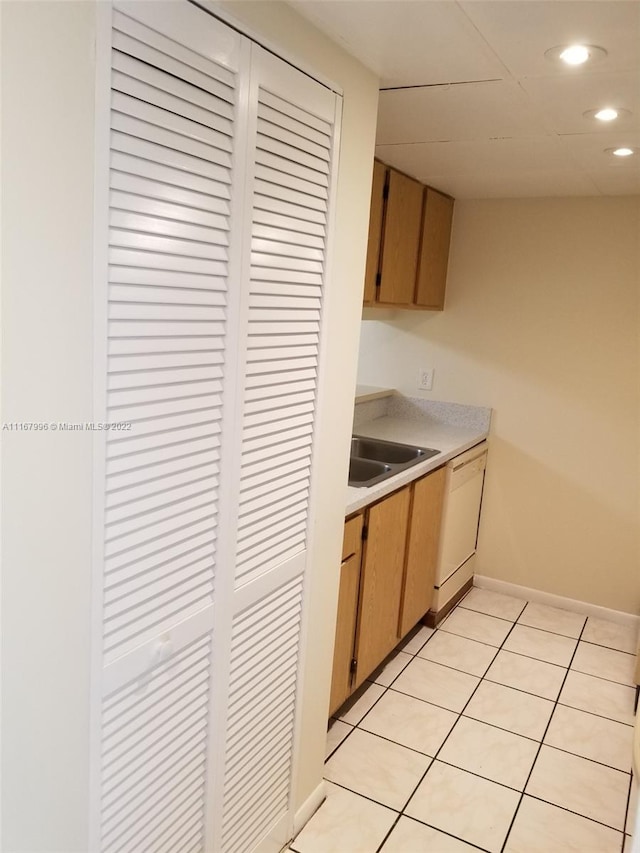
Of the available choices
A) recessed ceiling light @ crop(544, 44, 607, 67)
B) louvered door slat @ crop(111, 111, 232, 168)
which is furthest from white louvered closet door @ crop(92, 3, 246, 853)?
recessed ceiling light @ crop(544, 44, 607, 67)

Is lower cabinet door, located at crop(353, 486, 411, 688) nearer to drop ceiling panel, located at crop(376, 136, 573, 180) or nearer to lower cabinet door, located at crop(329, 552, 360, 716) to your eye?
lower cabinet door, located at crop(329, 552, 360, 716)

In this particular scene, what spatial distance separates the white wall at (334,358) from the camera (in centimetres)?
165

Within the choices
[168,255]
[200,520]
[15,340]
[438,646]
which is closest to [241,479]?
[200,520]

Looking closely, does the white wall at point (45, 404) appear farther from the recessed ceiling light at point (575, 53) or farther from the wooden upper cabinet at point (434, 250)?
the wooden upper cabinet at point (434, 250)

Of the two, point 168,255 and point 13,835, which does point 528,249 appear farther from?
point 13,835

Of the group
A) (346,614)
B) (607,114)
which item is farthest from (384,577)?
(607,114)

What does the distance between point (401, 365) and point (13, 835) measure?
3.21 meters

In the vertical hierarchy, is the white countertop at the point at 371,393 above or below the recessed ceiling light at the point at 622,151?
below

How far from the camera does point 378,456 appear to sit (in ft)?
11.0

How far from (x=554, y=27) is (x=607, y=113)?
2.28 ft

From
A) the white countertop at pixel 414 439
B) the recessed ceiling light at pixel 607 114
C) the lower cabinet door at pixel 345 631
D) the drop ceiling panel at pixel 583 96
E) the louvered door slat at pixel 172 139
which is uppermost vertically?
the recessed ceiling light at pixel 607 114

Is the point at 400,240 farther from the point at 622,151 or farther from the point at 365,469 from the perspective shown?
the point at 365,469

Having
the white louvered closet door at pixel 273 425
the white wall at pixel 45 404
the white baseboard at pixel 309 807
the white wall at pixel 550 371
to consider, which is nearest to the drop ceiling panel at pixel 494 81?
the white louvered closet door at pixel 273 425

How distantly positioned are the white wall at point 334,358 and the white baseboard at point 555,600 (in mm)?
1997
